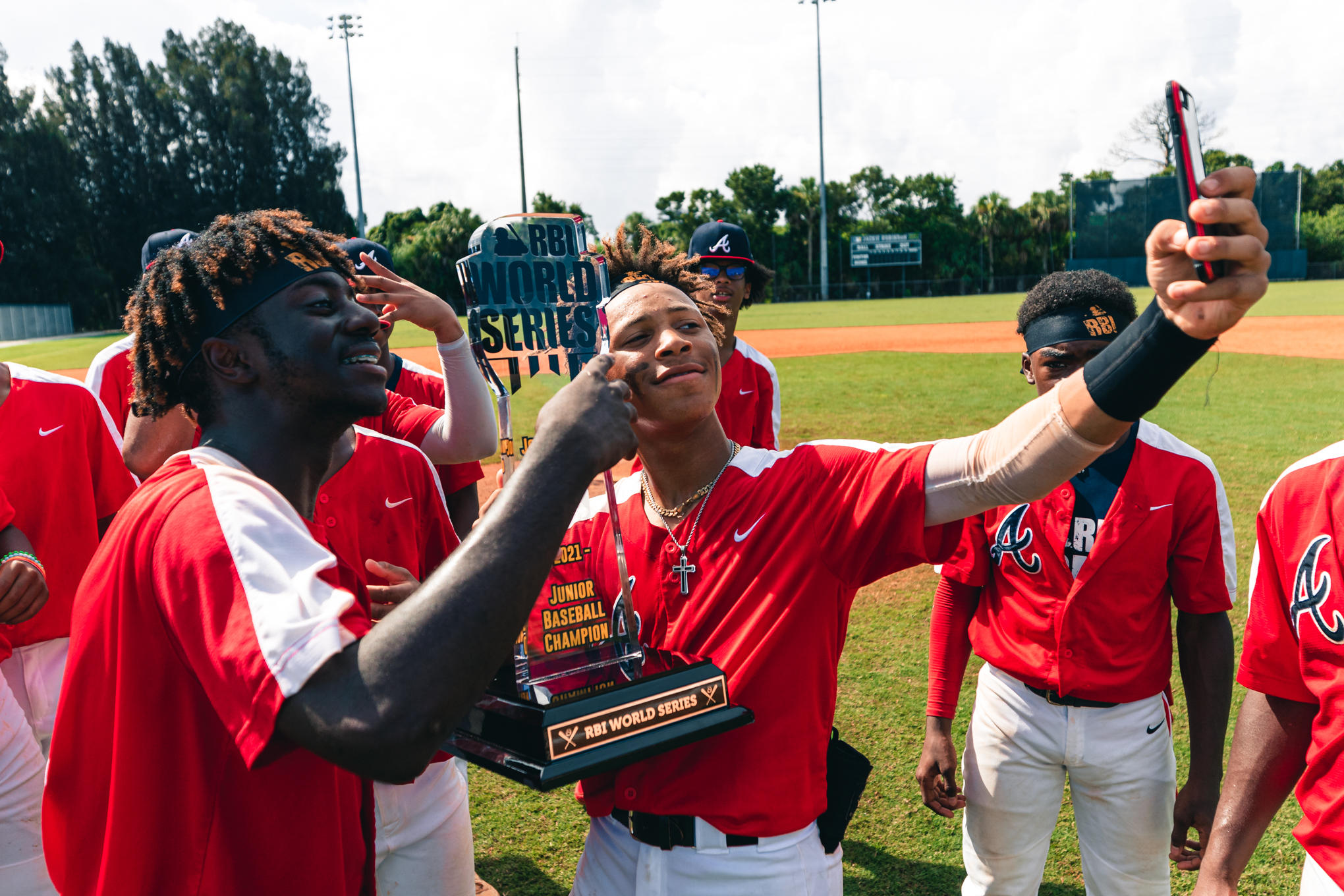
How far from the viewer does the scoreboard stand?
2530 inches

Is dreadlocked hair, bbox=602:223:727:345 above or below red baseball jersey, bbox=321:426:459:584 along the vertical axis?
above

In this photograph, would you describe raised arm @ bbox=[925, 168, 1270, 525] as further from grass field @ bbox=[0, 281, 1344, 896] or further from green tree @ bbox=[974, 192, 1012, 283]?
green tree @ bbox=[974, 192, 1012, 283]

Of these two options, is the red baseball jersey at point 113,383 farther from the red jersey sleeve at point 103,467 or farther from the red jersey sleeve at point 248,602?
the red jersey sleeve at point 248,602

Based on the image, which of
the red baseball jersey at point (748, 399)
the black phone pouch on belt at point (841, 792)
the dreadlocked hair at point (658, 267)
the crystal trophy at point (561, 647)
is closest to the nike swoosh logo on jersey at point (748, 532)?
the crystal trophy at point (561, 647)

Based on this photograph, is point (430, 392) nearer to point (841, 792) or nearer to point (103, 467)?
point (103, 467)

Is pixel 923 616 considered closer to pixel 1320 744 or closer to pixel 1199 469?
pixel 1199 469

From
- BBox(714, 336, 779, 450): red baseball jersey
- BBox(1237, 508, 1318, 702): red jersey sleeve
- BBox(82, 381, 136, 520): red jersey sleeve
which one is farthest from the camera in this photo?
BBox(714, 336, 779, 450): red baseball jersey

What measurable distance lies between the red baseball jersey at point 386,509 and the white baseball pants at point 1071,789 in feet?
6.39

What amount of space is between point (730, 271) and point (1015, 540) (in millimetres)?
3369

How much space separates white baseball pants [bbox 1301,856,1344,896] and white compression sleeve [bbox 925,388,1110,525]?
3.49 feet

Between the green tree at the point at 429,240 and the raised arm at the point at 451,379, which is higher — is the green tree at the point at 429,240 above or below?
above

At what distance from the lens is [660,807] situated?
6.54ft

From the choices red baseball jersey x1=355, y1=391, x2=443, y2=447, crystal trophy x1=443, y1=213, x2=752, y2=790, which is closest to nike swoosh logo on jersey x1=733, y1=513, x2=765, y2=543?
crystal trophy x1=443, y1=213, x2=752, y2=790

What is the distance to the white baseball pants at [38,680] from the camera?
10.3 feet
